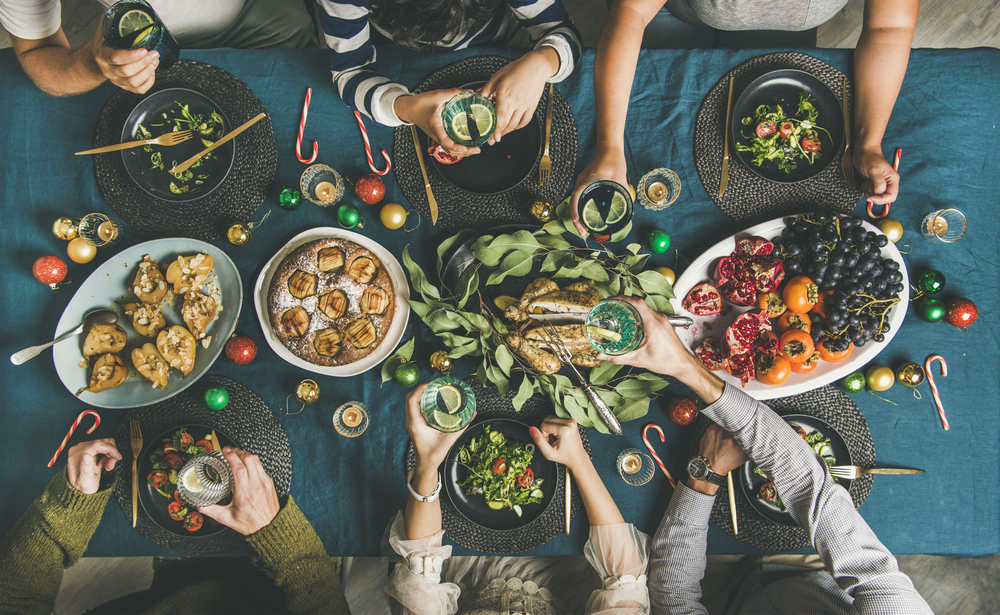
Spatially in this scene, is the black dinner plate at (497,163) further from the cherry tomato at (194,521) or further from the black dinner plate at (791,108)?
the cherry tomato at (194,521)

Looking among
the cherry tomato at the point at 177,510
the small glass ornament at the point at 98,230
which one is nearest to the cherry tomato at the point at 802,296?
the cherry tomato at the point at 177,510

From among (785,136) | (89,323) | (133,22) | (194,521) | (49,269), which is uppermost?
(133,22)

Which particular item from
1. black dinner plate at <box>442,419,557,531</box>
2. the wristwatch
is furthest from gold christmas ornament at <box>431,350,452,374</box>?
the wristwatch

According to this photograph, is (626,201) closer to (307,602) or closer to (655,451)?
(655,451)

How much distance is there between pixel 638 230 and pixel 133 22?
1.28 m

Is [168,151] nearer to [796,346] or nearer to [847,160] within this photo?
[796,346]

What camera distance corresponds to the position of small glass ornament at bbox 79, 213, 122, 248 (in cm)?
125

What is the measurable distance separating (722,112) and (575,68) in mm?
417

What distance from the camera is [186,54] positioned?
1.29 meters

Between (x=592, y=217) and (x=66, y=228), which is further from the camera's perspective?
(x=66, y=228)

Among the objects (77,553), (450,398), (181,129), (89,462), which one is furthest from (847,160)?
(77,553)

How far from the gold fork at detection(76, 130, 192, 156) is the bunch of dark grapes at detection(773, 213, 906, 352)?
1.61 m

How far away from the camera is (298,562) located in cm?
127

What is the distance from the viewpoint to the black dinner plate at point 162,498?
1.24m
